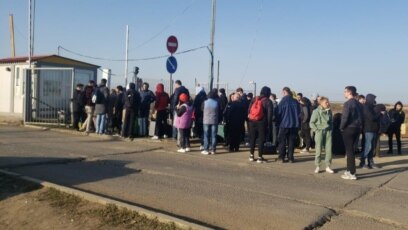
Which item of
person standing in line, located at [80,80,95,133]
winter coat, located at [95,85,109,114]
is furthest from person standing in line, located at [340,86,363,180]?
person standing in line, located at [80,80,95,133]

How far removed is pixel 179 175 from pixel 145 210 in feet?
10.2

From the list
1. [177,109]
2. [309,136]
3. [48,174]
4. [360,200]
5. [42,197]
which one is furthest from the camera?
[309,136]

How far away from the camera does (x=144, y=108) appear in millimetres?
15680

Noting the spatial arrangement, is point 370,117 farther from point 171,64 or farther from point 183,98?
point 171,64

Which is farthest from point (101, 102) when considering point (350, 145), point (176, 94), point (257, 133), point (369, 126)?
point (350, 145)

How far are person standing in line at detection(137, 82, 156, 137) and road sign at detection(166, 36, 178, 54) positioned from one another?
144 cm

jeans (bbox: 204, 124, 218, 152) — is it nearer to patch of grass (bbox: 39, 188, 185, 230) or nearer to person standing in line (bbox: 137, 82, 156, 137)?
person standing in line (bbox: 137, 82, 156, 137)

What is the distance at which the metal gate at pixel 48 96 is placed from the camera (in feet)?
61.1

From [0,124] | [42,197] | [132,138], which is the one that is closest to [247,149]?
[132,138]

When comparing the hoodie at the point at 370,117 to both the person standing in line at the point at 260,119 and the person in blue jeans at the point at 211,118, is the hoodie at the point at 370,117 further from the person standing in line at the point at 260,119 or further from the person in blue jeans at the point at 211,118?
the person in blue jeans at the point at 211,118

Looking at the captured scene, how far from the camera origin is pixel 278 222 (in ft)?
21.5

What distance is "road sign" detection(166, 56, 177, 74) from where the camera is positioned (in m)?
15.8

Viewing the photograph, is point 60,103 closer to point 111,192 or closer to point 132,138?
point 132,138

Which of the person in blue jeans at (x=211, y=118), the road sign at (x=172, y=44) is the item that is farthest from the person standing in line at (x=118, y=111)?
the person in blue jeans at (x=211, y=118)
